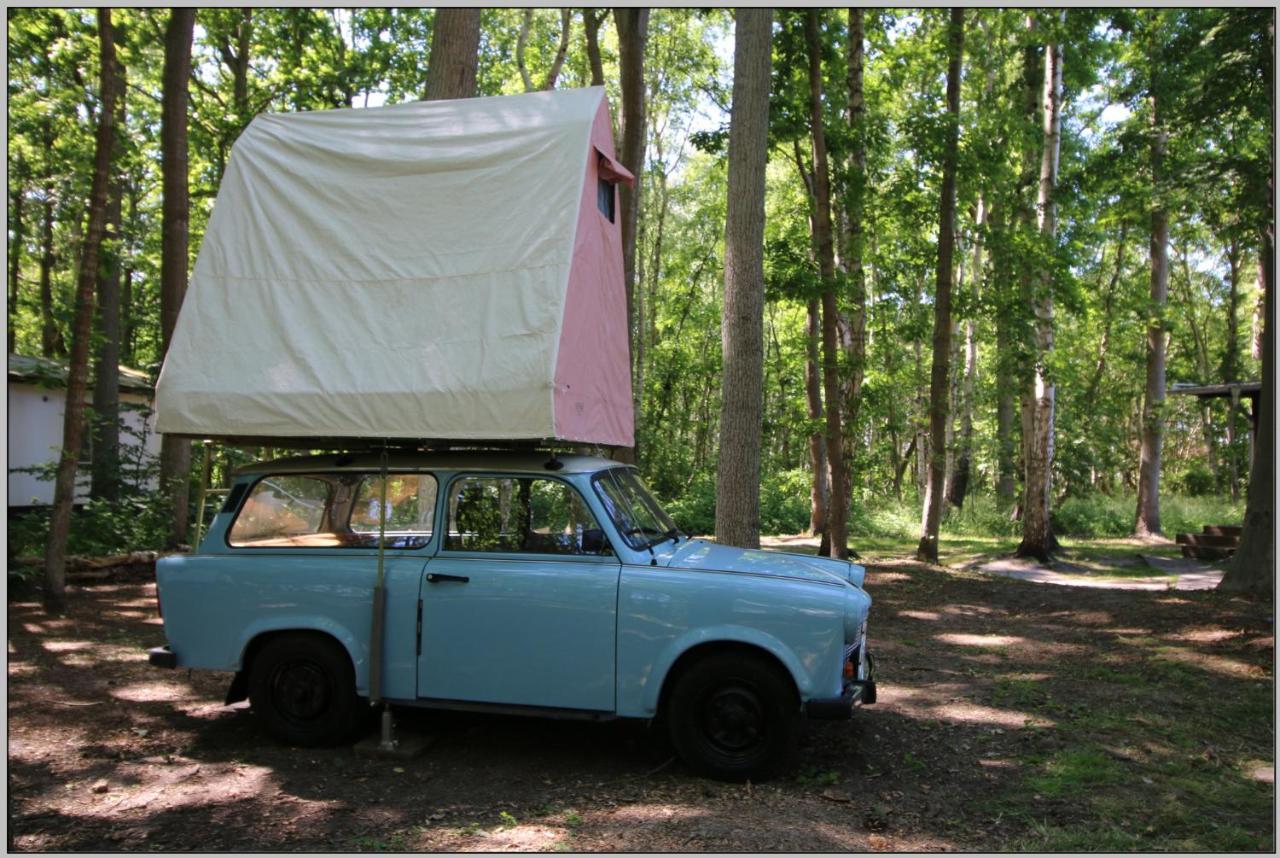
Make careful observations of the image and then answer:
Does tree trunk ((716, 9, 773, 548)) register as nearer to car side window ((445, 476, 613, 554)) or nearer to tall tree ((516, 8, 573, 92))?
car side window ((445, 476, 613, 554))

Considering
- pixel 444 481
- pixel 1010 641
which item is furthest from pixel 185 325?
pixel 1010 641

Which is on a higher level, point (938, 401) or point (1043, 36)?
point (1043, 36)

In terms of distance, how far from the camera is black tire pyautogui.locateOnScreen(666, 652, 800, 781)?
5.39 m

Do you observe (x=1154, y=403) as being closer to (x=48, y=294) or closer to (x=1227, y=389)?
(x=1227, y=389)

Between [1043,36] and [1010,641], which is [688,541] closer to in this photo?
[1010,641]

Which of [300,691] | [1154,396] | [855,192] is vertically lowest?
[300,691]

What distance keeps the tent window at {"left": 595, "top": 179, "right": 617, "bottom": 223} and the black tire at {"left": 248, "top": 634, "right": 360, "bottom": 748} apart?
353 centimetres

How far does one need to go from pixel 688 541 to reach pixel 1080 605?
7463mm

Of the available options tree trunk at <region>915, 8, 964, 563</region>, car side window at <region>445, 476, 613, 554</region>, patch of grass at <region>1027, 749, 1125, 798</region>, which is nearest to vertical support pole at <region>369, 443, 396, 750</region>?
car side window at <region>445, 476, 613, 554</region>

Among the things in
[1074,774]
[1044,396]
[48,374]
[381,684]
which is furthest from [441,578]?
[1044,396]

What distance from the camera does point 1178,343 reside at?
42.8 metres

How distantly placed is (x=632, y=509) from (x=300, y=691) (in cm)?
249

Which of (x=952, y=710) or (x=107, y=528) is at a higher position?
(x=107, y=528)

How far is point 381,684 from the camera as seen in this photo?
19.1ft
